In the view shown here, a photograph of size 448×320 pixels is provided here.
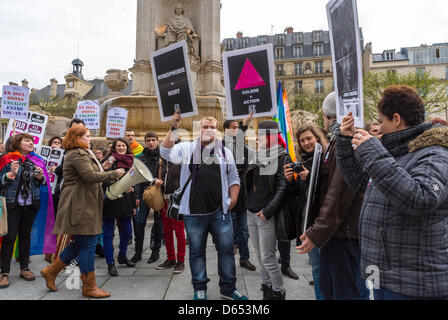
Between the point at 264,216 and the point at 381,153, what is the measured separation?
1.84 metres

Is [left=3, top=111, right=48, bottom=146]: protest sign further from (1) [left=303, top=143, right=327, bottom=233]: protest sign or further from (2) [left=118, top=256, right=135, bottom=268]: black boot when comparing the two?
(1) [left=303, top=143, right=327, bottom=233]: protest sign

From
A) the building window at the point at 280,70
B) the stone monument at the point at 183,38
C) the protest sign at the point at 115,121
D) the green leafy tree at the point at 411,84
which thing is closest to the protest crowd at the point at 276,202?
the protest sign at the point at 115,121

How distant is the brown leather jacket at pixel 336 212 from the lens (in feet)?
7.78

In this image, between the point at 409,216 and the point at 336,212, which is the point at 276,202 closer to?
the point at 336,212

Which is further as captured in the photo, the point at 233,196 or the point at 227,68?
the point at 227,68

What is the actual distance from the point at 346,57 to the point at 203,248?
8.13ft

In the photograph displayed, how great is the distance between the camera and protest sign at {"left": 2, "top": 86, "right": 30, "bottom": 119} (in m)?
6.15

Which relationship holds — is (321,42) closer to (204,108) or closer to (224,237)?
(204,108)

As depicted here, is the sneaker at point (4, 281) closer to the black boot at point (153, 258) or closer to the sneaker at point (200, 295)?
the black boot at point (153, 258)

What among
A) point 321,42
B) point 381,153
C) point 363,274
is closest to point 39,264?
point 363,274

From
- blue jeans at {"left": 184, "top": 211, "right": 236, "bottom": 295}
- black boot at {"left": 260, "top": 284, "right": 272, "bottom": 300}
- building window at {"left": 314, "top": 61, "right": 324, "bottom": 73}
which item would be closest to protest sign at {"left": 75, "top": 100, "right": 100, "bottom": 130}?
blue jeans at {"left": 184, "top": 211, "right": 236, "bottom": 295}

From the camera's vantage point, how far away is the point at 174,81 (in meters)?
4.05
